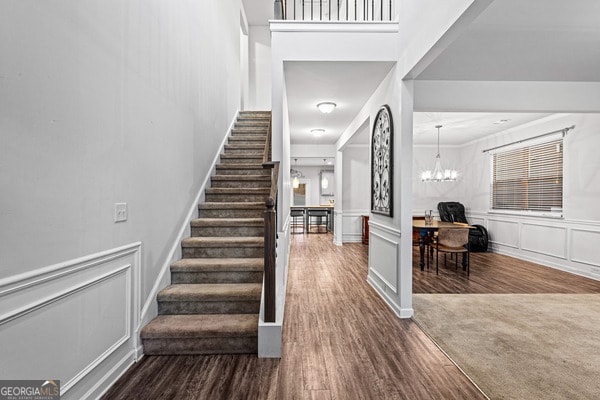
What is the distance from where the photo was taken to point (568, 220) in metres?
4.92

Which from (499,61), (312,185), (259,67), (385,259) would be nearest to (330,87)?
(499,61)

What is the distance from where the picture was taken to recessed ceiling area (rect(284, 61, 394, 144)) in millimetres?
3268

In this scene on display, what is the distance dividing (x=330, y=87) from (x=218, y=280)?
276 centimetres

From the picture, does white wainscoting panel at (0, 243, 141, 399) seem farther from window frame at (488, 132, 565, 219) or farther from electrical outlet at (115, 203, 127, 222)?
window frame at (488, 132, 565, 219)

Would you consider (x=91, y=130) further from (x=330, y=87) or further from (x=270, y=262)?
(x=330, y=87)

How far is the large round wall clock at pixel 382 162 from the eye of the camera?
3.37 metres

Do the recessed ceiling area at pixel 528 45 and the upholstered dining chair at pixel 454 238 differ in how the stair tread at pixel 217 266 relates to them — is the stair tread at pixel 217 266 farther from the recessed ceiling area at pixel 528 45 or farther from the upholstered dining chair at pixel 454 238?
the upholstered dining chair at pixel 454 238

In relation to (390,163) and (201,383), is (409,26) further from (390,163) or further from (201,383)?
(201,383)

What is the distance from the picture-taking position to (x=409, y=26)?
9.24 feet

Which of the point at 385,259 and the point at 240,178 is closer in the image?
the point at 385,259

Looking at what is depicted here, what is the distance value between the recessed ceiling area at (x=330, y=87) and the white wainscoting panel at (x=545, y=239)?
4.10m

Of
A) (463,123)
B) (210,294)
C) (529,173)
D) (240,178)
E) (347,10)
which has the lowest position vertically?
(210,294)

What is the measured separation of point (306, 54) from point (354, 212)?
5.40 m

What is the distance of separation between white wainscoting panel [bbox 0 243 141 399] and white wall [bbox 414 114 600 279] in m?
6.30
